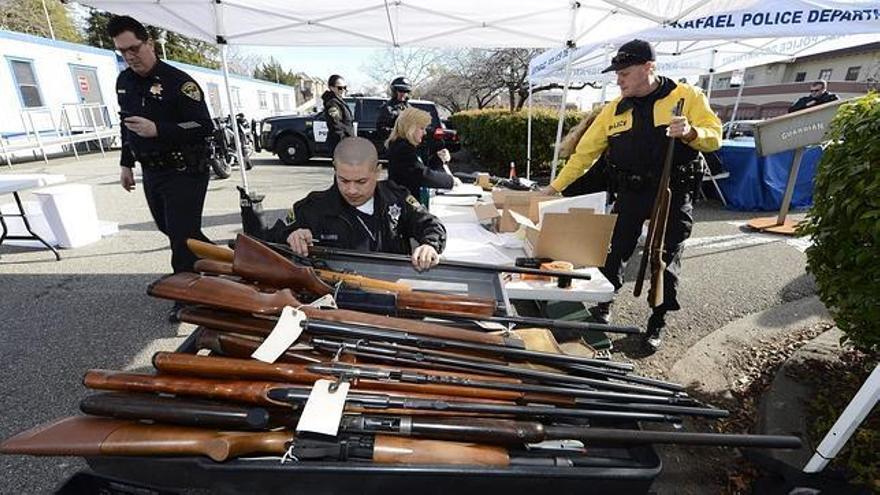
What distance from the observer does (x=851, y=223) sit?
2.00 m

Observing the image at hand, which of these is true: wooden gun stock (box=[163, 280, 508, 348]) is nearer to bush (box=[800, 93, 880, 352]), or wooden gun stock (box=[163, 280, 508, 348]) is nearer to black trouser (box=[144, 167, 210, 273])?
bush (box=[800, 93, 880, 352])

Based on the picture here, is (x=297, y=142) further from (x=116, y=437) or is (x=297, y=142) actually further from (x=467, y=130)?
→ (x=116, y=437)

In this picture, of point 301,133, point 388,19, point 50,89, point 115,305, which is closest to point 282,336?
point 115,305

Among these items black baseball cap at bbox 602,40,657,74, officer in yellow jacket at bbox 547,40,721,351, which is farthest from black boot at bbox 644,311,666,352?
black baseball cap at bbox 602,40,657,74

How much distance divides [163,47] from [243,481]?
3318 cm

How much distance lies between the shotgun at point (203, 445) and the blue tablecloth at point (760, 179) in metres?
7.46

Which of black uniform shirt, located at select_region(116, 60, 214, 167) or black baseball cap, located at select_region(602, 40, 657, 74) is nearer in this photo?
black baseball cap, located at select_region(602, 40, 657, 74)

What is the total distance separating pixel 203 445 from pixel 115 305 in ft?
11.0

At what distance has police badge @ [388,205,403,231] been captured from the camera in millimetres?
2273

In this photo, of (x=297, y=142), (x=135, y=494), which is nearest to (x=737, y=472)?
(x=135, y=494)

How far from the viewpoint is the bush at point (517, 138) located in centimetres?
952

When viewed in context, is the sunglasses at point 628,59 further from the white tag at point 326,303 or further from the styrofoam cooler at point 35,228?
the styrofoam cooler at point 35,228

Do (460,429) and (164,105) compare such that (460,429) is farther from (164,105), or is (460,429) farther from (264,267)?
(164,105)

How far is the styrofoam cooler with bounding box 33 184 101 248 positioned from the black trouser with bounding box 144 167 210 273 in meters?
2.45
